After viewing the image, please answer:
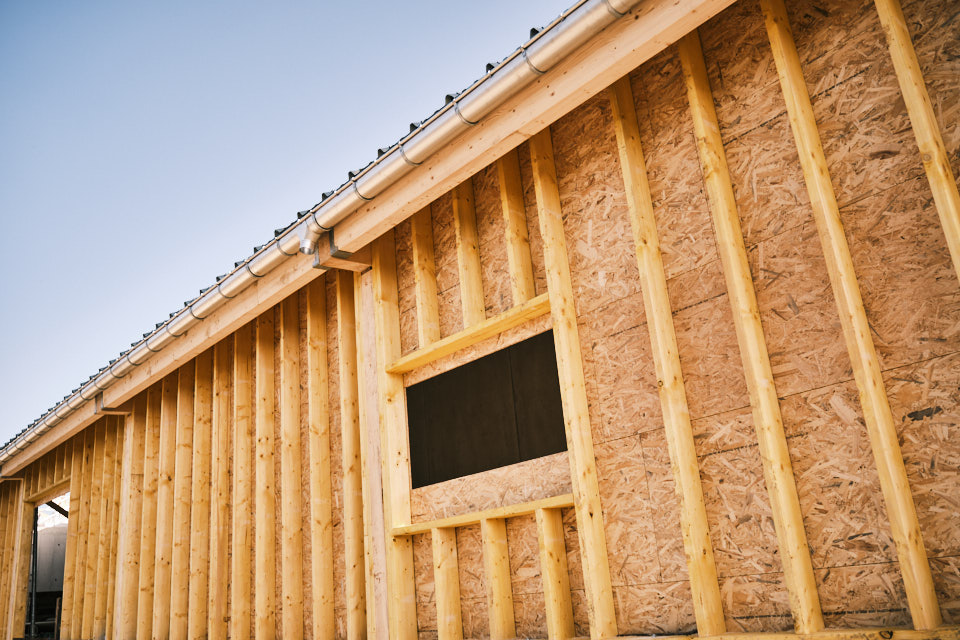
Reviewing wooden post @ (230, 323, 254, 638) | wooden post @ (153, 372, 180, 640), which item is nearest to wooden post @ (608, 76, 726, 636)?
wooden post @ (230, 323, 254, 638)

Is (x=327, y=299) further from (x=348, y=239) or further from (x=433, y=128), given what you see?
(x=433, y=128)

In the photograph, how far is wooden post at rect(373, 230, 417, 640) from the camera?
6.14m

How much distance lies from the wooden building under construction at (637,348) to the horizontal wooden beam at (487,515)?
37mm

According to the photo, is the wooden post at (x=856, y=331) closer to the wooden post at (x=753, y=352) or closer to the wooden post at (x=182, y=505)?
the wooden post at (x=753, y=352)

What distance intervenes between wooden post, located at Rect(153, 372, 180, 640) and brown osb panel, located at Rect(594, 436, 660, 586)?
21.4ft

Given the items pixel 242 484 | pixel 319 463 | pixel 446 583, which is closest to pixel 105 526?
pixel 242 484

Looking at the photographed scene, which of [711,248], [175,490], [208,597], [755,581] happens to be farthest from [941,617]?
[175,490]

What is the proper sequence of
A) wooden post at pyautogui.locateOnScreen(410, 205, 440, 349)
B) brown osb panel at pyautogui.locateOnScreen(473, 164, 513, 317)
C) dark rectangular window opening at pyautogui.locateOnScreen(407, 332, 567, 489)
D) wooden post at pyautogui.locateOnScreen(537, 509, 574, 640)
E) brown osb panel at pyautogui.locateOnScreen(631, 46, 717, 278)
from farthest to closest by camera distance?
wooden post at pyautogui.locateOnScreen(410, 205, 440, 349)
brown osb panel at pyautogui.locateOnScreen(473, 164, 513, 317)
dark rectangular window opening at pyautogui.locateOnScreen(407, 332, 567, 489)
wooden post at pyautogui.locateOnScreen(537, 509, 574, 640)
brown osb panel at pyautogui.locateOnScreen(631, 46, 717, 278)

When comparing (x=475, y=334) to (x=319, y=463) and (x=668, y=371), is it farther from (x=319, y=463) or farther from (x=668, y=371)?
(x=319, y=463)

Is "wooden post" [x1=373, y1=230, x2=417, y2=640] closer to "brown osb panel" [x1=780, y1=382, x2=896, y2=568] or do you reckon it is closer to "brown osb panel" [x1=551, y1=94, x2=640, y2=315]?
"brown osb panel" [x1=551, y1=94, x2=640, y2=315]

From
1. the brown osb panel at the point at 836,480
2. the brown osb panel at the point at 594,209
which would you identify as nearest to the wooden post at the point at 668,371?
the brown osb panel at the point at 594,209

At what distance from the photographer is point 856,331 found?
12.6ft

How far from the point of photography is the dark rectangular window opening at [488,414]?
557cm

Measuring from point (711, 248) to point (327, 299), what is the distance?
456 centimetres
